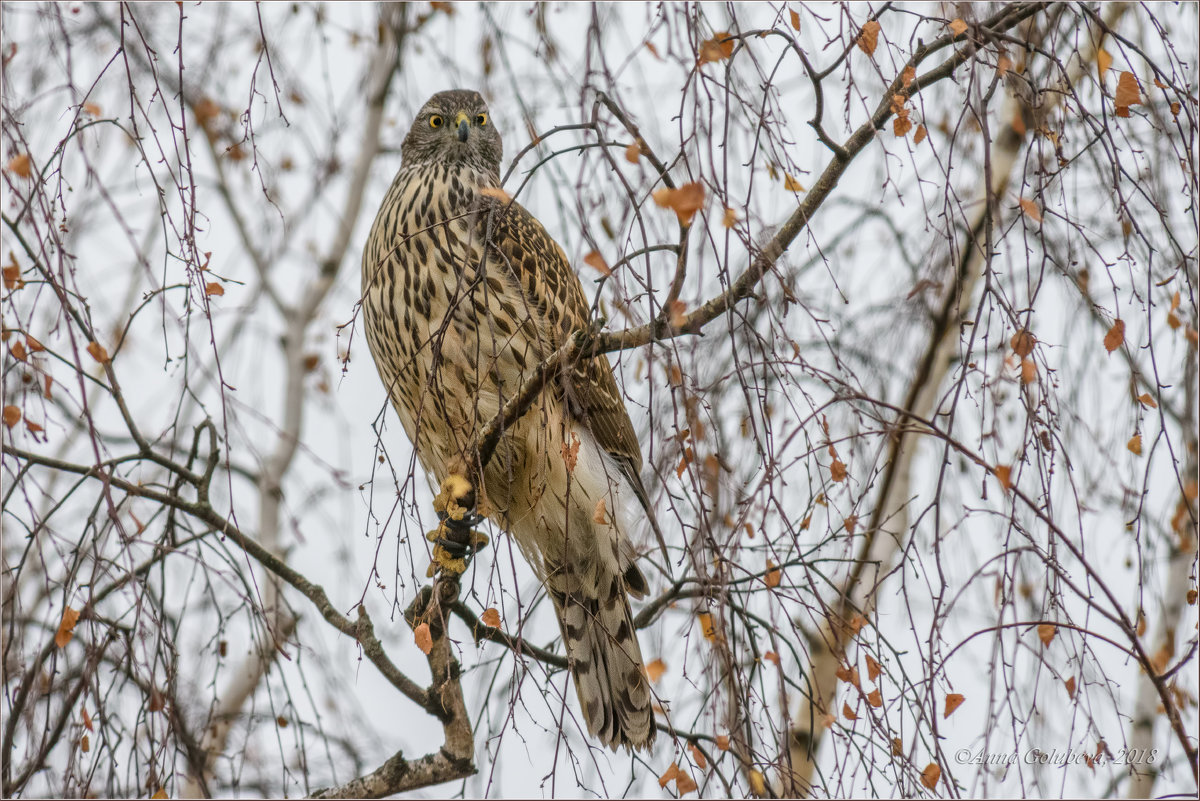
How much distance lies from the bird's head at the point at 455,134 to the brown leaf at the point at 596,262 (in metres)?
2.51

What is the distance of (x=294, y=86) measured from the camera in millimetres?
5180

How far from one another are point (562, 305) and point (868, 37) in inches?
73.8

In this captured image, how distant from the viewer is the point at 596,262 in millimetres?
1908

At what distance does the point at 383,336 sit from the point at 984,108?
90.8 inches

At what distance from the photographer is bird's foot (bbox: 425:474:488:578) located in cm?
302

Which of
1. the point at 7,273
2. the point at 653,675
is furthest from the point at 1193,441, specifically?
the point at 7,273

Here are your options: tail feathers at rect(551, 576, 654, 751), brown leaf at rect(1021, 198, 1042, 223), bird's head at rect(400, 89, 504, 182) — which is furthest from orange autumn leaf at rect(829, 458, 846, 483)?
bird's head at rect(400, 89, 504, 182)

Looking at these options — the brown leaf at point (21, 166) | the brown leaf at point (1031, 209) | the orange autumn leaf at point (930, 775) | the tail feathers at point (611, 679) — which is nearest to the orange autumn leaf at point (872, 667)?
the orange autumn leaf at point (930, 775)

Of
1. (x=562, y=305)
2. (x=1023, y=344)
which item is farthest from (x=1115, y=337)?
(x=562, y=305)

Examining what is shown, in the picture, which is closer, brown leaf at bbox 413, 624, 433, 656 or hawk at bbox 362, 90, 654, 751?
brown leaf at bbox 413, 624, 433, 656

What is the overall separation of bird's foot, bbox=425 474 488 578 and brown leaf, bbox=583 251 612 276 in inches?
44.0

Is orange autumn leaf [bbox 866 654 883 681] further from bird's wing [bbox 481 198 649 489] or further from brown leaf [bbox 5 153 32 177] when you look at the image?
brown leaf [bbox 5 153 32 177]

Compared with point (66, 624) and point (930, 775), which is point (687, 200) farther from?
point (66, 624)

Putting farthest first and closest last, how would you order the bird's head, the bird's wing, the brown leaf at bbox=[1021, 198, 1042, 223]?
the bird's head, the bird's wing, the brown leaf at bbox=[1021, 198, 1042, 223]
